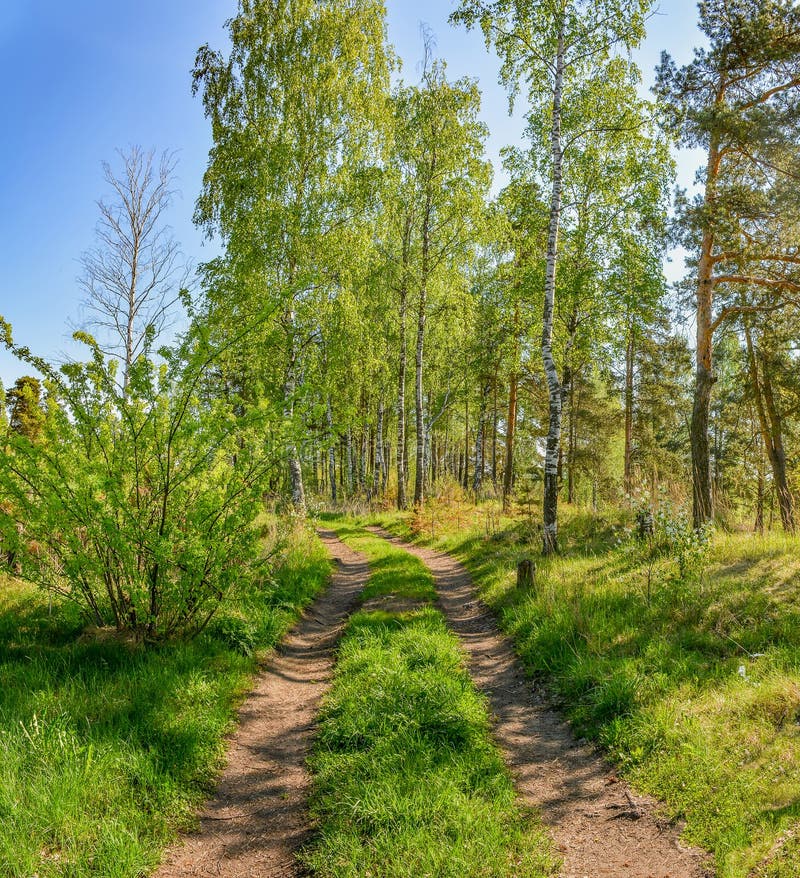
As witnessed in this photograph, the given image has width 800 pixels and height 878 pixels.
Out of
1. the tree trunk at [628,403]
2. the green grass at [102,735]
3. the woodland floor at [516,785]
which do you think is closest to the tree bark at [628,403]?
the tree trunk at [628,403]

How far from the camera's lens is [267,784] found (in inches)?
165

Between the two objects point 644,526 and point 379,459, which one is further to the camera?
point 379,459

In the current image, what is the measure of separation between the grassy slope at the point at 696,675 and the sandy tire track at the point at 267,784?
8.33 feet

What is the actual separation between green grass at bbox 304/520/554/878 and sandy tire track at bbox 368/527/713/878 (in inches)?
8.5

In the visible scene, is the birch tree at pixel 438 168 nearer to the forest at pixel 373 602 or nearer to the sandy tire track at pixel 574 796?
the forest at pixel 373 602

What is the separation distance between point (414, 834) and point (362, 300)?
20295 mm

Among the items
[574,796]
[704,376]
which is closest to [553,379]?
[704,376]

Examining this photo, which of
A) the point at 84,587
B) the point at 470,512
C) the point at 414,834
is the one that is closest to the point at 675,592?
the point at 414,834

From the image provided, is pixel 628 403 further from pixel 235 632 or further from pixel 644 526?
pixel 235 632

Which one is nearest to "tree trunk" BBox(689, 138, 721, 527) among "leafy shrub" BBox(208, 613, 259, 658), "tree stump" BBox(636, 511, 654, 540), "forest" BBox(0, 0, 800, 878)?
"forest" BBox(0, 0, 800, 878)

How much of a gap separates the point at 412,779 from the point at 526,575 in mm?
5202

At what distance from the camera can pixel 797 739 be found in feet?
13.0

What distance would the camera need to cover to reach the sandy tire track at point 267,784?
3396 mm

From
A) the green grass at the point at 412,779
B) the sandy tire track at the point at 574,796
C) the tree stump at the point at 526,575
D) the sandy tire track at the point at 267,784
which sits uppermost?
the tree stump at the point at 526,575
